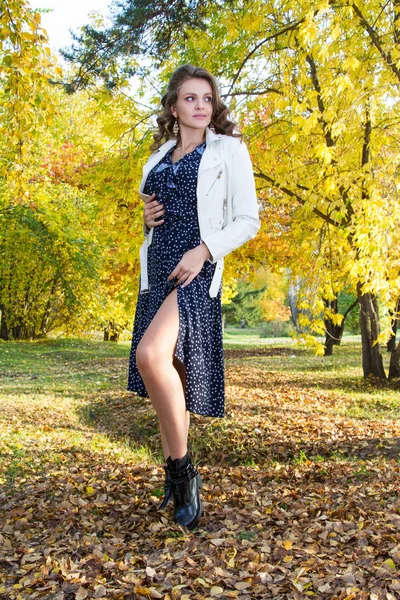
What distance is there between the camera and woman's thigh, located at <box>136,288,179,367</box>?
2.52m

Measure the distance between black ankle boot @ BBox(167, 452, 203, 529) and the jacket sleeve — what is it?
92cm

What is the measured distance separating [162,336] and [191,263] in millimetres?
338

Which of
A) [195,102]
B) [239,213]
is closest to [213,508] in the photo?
[239,213]

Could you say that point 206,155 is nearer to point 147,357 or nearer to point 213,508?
point 147,357

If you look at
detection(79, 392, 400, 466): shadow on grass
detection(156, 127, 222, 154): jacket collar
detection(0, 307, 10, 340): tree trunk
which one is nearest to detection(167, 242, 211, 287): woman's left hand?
detection(156, 127, 222, 154): jacket collar

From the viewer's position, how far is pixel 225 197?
2.83 meters

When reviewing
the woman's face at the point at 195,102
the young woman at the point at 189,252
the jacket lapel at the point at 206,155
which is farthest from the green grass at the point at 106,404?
the woman's face at the point at 195,102

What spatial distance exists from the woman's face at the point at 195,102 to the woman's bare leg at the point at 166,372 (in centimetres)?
82

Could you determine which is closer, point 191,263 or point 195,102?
point 191,263

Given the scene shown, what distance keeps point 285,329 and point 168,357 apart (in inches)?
1018

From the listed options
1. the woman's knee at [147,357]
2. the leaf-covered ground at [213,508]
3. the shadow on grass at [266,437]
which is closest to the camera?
the leaf-covered ground at [213,508]

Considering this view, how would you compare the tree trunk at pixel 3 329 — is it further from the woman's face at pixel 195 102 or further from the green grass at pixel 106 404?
the woman's face at pixel 195 102

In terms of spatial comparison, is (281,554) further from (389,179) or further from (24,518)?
(389,179)

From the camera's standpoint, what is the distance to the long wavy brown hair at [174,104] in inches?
114
